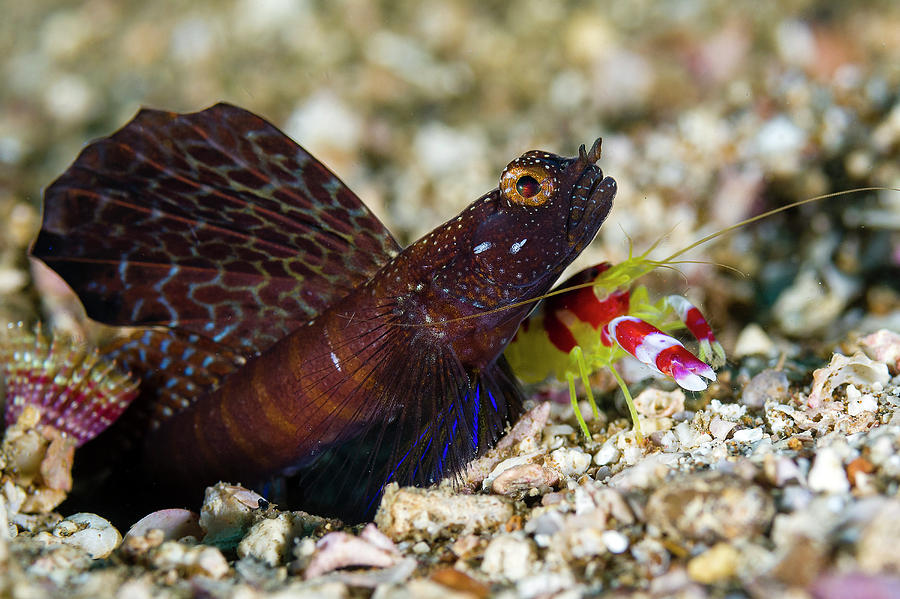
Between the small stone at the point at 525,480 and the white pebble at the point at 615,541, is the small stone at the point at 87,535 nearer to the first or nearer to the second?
the small stone at the point at 525,480

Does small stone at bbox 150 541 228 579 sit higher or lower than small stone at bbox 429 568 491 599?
lower

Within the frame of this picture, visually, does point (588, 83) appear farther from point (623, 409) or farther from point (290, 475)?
point (290, 475)

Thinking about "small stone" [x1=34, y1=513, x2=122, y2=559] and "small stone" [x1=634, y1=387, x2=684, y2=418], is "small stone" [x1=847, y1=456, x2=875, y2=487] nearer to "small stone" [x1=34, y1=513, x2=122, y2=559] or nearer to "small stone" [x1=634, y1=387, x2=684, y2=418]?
"small stone" [x1=634, y1=387, x2=684, y2=418]

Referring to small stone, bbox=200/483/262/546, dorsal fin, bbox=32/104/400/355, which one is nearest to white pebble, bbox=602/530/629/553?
small stone, bbox=200/483/262/546

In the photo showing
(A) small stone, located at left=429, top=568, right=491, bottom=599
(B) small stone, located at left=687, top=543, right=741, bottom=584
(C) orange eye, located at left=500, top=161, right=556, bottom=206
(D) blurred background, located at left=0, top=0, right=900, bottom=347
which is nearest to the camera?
(B) small stone, located at left=687, top=543, right=741, bottom=584

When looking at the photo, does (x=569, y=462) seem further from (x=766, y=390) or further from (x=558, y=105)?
(x=558, y=105)

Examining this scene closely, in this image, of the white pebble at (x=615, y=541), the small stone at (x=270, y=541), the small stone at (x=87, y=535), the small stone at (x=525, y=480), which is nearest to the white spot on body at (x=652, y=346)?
the small stone at (x=525, y=480)
